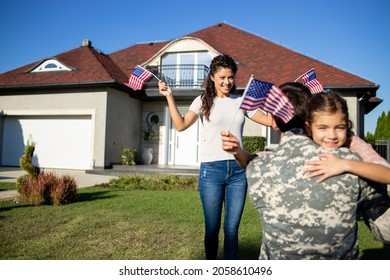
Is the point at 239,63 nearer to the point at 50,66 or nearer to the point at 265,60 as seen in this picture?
the point at 265,60

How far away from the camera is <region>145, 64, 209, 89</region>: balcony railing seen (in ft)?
48.2

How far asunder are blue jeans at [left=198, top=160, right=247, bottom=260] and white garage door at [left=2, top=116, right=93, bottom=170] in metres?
11.3

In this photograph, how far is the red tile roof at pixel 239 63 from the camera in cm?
1335

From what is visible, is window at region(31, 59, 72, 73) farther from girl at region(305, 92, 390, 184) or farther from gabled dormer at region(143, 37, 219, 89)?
girl at region(305, 92, 390, 184)

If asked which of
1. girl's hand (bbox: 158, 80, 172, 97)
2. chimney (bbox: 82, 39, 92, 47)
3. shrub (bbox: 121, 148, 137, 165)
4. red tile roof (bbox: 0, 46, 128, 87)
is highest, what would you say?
chimney (bbox: 82, 39, 92, 47)

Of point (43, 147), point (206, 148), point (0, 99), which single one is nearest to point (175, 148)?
point (43, 147)

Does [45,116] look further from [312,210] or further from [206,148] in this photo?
[312,210]

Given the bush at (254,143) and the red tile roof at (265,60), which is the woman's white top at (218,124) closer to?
the bush at (254,143)

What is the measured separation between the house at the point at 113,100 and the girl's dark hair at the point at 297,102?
39.0 ft

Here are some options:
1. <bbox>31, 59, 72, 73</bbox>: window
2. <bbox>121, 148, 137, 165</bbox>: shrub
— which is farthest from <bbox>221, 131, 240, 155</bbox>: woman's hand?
<bbox>31, 59, 72, 73</bbox>: window

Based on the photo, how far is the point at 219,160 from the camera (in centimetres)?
251
